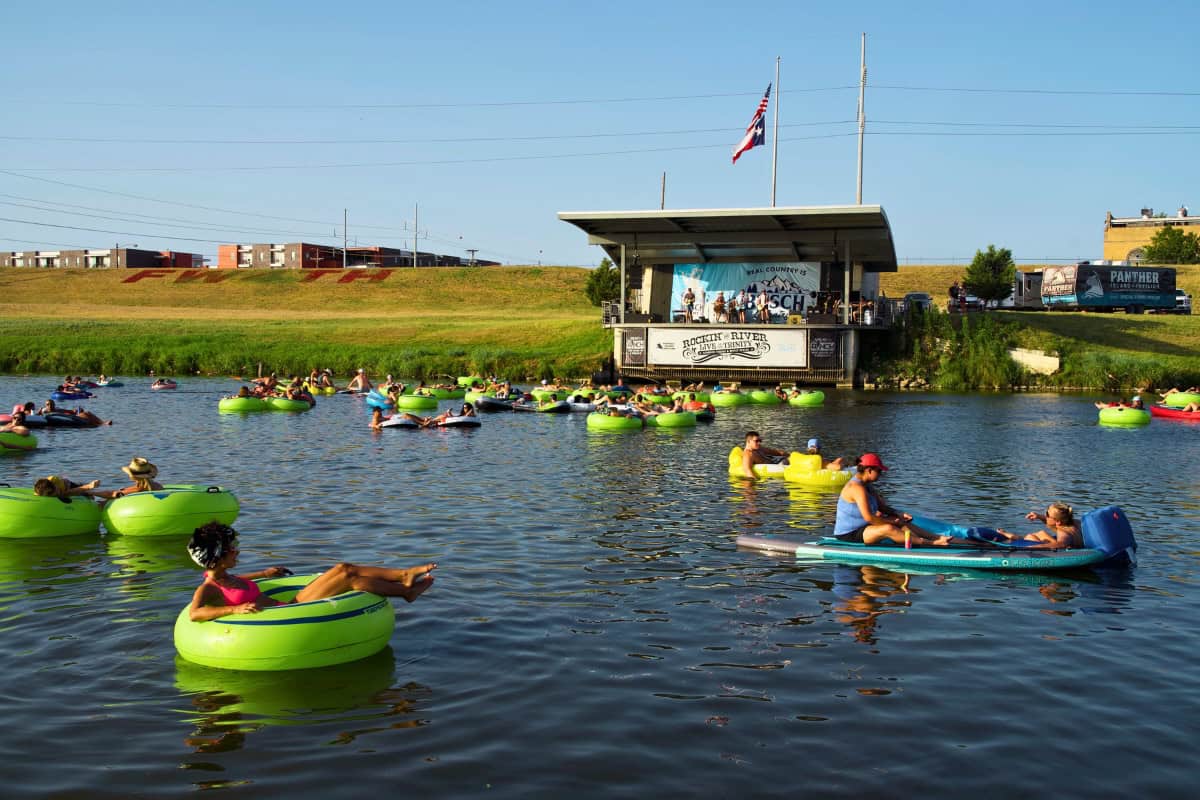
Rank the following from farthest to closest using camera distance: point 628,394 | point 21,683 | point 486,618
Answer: point 628,394 → point 486,618 → point 21,683

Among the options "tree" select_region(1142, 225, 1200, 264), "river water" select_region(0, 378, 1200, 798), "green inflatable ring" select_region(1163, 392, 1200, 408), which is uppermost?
"tree" select_region(1142, 225, 1200, 264)

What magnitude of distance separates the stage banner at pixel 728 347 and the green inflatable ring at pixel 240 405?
21713 millimetres

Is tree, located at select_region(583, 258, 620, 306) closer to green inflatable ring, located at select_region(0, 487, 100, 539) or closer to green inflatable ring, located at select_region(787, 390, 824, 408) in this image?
green inflatable ring, located at select_region(787, 390, 824, 408)

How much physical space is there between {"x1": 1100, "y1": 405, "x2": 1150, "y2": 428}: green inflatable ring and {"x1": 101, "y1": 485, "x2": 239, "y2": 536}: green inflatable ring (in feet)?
94.3

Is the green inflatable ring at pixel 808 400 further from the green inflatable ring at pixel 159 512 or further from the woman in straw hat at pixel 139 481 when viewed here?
the green inflatable ring at pixel 159 512

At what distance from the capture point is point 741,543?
49.4 ft

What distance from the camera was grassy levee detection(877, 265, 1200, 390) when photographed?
50.6 metres

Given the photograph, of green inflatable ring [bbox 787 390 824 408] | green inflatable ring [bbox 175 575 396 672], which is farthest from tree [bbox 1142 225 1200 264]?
green inflatable ring [bbox 175 575 396 672]

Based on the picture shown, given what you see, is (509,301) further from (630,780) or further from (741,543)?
(630,780)

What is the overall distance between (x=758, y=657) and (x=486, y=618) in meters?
2.94

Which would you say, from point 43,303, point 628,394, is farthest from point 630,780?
point 43,303

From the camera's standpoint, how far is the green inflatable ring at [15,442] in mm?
25422

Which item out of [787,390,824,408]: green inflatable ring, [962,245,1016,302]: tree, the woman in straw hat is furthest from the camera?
[962,245,1016,302]: tree

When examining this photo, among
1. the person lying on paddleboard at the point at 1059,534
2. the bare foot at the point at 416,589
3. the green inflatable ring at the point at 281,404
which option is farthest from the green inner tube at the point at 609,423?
the bare foot at the point at 416,589
